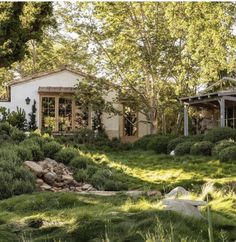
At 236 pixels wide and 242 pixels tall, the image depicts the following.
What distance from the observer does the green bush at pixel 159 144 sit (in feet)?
63.2

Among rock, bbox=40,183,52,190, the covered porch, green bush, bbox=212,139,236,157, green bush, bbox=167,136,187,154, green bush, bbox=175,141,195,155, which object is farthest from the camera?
the covered porch

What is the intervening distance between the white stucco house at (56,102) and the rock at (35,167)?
12857 millimetres

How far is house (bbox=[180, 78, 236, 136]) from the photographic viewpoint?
2053 cm

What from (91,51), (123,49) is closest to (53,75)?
(91,51)

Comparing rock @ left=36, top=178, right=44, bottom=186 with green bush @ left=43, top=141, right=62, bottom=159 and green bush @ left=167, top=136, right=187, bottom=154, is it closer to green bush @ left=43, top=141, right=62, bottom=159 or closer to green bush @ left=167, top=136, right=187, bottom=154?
green bush @ left=43, top=141, right=62, bottom=159

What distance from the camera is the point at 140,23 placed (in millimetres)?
24469

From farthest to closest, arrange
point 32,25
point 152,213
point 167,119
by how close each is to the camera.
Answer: point 167,119, point 32,25, point 152,213

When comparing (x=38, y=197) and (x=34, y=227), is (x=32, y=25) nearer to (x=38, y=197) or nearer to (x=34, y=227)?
(x=38, y=197)

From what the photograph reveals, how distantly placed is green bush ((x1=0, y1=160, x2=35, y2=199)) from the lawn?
92cm

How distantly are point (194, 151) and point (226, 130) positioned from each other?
1.79m

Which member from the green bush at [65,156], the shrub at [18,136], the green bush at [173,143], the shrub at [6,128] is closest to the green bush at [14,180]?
the green bush at [65,156]

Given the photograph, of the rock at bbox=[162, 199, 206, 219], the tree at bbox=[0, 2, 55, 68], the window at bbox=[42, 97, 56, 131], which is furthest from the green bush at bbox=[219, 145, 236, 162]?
the window at bbox=[42, 97, 56, 131]

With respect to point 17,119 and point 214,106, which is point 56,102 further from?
point 214,106

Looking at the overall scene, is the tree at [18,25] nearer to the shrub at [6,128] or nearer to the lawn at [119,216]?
the lawn at [119,216]
